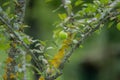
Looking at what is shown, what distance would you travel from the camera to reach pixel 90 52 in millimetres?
3115

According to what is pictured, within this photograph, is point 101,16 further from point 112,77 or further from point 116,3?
point 112,77

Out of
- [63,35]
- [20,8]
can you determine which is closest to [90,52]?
[20,8]

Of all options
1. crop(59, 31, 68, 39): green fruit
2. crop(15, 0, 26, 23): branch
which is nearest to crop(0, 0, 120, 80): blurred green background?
crop(15, 0, 26, 23): branch

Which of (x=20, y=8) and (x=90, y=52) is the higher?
(x=20, y=8)

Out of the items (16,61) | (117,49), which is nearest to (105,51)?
(117,49)

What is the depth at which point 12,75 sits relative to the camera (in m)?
1.32

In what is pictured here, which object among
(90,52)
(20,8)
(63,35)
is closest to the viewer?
(63,35)

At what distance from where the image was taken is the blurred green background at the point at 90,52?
9.86 ft

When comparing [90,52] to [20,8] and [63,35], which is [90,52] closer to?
[20,8]

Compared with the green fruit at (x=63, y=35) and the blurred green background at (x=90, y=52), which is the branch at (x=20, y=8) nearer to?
the green fruit at (x=63, y=35)

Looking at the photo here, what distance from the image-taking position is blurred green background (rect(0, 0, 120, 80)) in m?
3.01

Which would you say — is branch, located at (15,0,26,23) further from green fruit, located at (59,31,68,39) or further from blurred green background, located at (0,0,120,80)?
blurred green background, located at (0,0,120,80)

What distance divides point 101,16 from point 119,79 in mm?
2195

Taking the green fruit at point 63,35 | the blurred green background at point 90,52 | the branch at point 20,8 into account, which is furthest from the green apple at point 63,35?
the blurred green background at point 90,52
